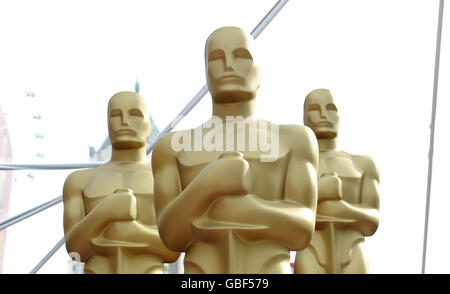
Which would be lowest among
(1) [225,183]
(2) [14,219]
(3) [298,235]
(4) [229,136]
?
(2) [14,219]

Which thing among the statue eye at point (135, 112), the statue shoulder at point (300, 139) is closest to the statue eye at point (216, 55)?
the statue shoulder at point (300, 139)

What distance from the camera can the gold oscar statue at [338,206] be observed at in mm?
5688

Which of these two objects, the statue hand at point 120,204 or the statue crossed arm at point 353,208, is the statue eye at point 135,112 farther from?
the statue crossed arm at point 353,208

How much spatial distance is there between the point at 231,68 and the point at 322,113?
85.1 inches

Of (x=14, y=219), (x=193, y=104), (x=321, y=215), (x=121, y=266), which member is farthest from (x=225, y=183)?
(x=14, y=219)

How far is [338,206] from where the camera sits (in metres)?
5.69

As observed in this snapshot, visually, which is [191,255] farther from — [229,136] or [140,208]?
[140,208]

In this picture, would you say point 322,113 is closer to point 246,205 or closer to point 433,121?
point 246,205

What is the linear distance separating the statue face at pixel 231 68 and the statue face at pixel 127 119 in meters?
1.51

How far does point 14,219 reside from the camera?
8.54 metres

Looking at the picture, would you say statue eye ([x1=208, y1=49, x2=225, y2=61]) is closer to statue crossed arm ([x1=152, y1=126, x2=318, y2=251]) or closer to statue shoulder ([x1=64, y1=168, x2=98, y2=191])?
statue crossed arm ([x1=152, y1=126, x2=318, y2=251])

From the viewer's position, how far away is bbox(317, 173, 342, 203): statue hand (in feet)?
18.4

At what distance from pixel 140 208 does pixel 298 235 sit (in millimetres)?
2068

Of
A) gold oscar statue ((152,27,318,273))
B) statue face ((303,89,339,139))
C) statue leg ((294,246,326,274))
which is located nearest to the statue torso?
gold oscar statue ((152,27,318,273))
